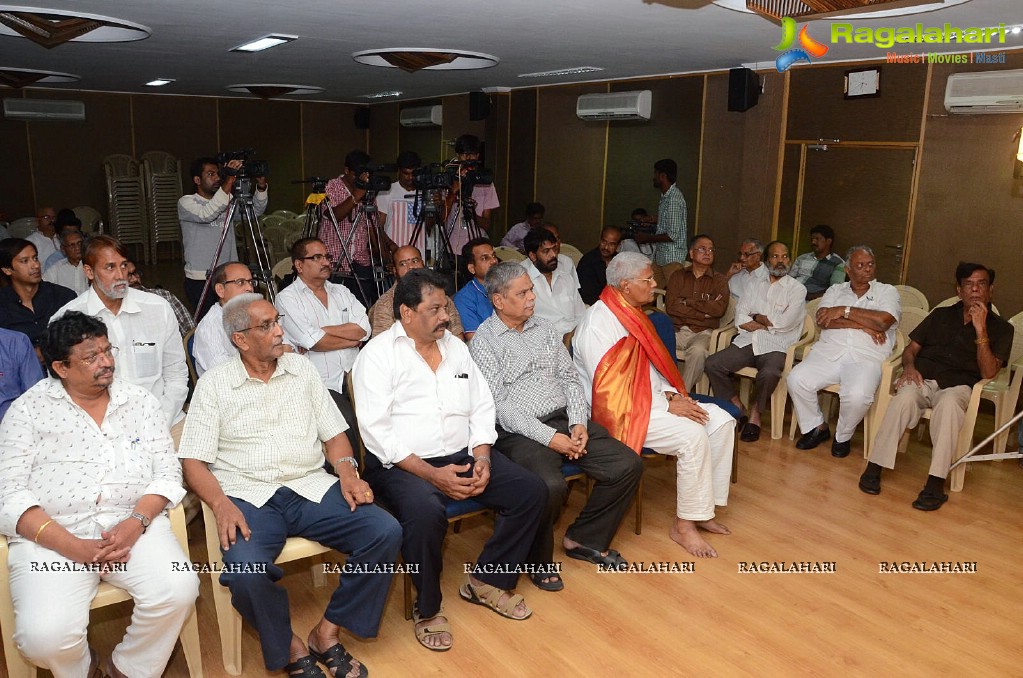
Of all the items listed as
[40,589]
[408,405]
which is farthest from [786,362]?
[40,589]

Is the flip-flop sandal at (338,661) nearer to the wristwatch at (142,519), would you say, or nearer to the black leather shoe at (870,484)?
the wristwatch at (142,519)

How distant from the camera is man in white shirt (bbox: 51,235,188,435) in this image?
327cm

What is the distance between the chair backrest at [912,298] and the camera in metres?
5.50

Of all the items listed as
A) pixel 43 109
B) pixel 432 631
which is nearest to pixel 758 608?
pixel 432 631

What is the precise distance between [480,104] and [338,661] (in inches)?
305

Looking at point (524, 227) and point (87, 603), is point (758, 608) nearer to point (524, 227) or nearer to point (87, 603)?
point (87, 603)

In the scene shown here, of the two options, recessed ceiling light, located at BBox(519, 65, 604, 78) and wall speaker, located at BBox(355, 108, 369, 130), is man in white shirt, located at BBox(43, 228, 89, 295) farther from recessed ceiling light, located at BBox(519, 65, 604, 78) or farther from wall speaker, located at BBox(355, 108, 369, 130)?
wall speaker, located at BBox(355, 108, 369, 130)

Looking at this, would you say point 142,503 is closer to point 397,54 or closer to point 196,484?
point 196,484

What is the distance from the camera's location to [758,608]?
3139 mm

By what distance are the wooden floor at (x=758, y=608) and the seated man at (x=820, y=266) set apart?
7.17 feet

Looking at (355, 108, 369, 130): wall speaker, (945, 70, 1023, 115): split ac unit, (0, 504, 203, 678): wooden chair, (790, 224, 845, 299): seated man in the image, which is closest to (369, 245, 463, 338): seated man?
(0, 504, 203, 678): wooden chair

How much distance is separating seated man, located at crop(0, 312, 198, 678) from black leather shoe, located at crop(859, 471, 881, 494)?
129 inches

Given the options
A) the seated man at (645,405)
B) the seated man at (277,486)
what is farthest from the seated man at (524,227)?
the seated man at (277,486)

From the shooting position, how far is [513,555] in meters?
3.11
